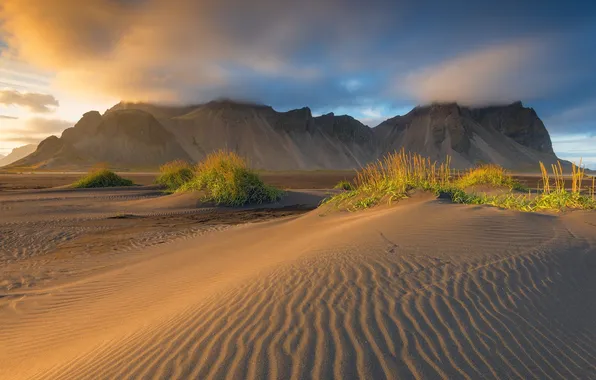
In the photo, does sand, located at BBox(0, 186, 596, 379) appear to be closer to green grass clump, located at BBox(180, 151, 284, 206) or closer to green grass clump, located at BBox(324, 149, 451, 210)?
green grass clump, located at BBox(324, 149, 451, 210)

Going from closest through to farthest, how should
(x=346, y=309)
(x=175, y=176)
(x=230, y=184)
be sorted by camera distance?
1. (x=346, y=309)
2. (x=230, y=184)
3. (x=175, y=176)

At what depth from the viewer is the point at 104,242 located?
886cm

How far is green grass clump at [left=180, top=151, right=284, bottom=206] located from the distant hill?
234ft

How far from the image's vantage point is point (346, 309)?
3.09m

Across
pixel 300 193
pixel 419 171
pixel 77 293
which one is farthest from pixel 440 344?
pixel 300 193

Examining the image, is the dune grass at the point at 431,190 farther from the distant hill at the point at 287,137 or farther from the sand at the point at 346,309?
the distant hill at the point at 287,137

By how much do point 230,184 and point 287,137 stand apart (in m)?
93.3

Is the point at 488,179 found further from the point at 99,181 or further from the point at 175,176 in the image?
the point at 99,181

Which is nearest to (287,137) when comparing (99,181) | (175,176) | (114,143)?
(114,143)

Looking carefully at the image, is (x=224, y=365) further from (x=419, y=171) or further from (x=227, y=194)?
(x=227, y=194)

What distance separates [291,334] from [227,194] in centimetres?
1327

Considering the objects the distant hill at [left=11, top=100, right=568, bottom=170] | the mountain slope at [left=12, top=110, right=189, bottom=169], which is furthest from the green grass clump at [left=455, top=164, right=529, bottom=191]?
the mountain slope at [left=12, top=110, right=189, bottom=169]

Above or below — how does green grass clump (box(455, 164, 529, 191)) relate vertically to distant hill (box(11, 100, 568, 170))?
below

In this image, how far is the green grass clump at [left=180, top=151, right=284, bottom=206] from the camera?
15.7m
